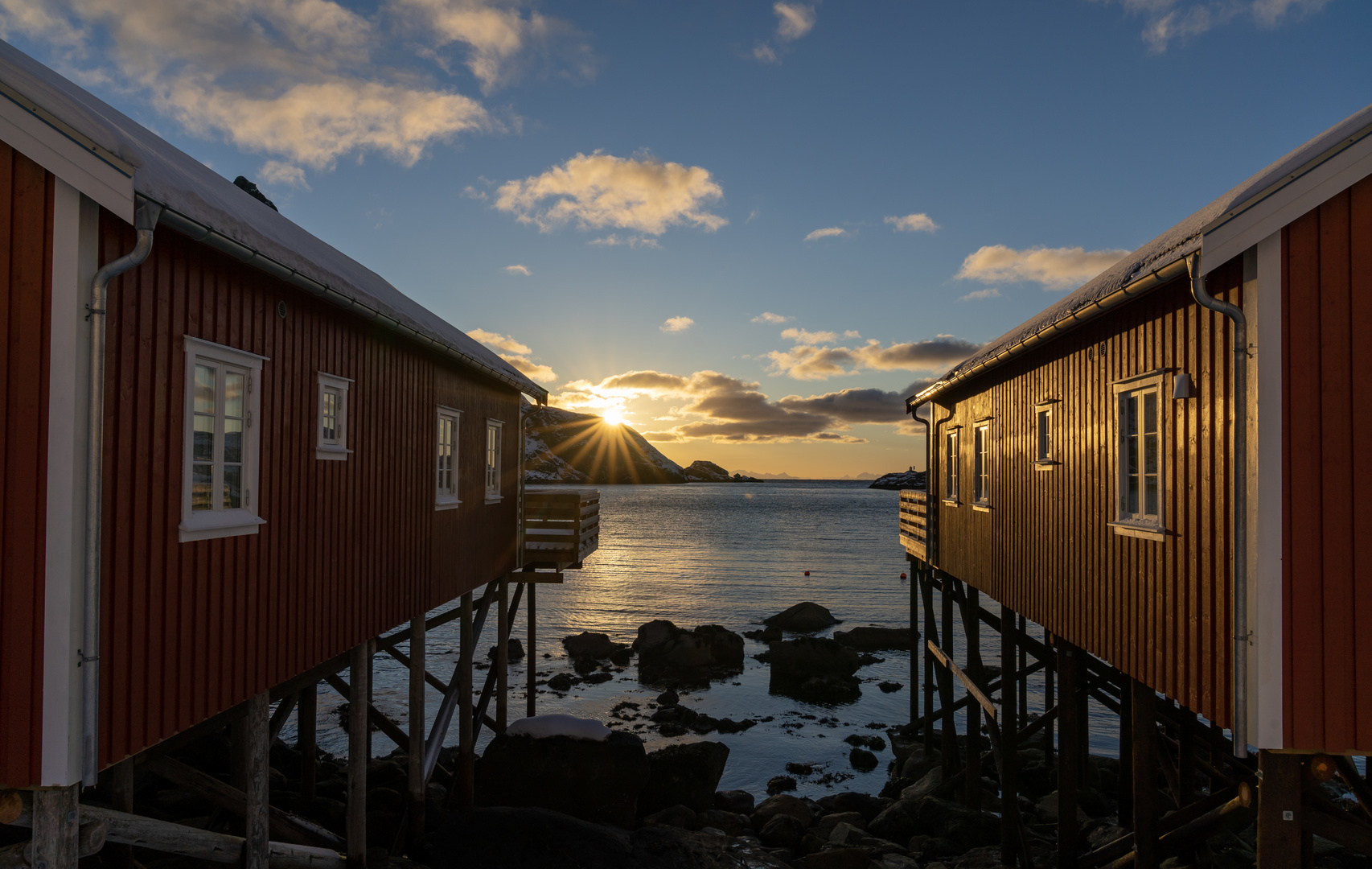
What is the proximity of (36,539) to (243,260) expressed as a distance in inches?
90.6

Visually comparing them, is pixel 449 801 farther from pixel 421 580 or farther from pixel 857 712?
pixel 857 712

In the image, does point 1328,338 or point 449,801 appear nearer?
point 1328,338

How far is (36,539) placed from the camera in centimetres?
414

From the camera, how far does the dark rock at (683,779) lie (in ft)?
44.2

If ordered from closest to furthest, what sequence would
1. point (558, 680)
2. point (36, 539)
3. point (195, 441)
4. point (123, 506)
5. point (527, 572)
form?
point (36, 539) → point (123, 506) → point (195, 441) → point (527, 572) → point (558, 680)

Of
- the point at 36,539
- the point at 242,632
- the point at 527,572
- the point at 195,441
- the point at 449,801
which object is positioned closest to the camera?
the point at 36,539

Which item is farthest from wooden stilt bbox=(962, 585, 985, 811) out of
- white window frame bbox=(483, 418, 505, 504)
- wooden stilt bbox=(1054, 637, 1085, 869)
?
white window frame bbox=(483, 418, 505, 504)

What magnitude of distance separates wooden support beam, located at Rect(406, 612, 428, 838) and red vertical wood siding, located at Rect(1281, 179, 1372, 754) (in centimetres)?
907

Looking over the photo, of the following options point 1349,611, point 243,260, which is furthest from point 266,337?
point 1349,611

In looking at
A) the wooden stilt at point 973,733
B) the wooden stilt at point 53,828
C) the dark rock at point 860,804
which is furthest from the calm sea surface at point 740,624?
the wooden stilt at point 53,828


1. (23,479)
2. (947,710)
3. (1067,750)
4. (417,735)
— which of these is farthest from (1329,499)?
(947,710)

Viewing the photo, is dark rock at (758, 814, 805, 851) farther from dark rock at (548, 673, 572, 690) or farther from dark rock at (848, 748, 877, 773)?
dark rock at (548, 673, 572, 690)

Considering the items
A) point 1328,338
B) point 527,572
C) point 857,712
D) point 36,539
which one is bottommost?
point 857,712

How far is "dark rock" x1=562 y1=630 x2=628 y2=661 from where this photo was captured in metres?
27.5
